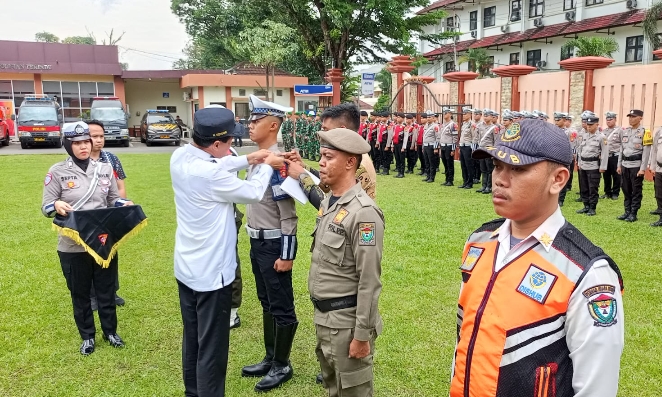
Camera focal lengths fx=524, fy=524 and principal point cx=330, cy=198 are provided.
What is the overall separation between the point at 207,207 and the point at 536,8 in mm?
29291

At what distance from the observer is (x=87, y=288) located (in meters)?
4.10

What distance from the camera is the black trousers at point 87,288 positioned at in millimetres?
4047

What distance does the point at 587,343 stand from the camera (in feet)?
4.67

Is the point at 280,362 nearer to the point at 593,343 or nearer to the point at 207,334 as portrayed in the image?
the point at 207,334

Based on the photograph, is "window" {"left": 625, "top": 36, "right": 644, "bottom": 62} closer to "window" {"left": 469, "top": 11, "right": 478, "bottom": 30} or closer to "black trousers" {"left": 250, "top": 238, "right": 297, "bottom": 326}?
"window" {"left": 469, "top": 11, "right": 478, "bottom": 30}

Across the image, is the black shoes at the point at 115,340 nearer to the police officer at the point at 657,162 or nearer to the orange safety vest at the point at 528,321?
the orange safety vest at the point at 528,321

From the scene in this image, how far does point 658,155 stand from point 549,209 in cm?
770

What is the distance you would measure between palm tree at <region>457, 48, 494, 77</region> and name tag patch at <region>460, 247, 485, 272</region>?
28.3 metres

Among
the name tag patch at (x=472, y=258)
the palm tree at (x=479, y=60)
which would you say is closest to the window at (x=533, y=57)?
the palm tree at (x=479, y=60)

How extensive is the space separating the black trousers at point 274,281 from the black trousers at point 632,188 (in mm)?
6904

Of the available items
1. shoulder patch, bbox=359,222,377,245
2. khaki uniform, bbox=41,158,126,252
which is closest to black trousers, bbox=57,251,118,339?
khaki uniform, bbox=41,158,126,252

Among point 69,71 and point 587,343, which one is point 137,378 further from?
point 69,71

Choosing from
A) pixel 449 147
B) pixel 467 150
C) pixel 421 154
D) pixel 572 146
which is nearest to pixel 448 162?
pixel 449 147

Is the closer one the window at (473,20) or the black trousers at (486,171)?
the black trousers at (486,171)
